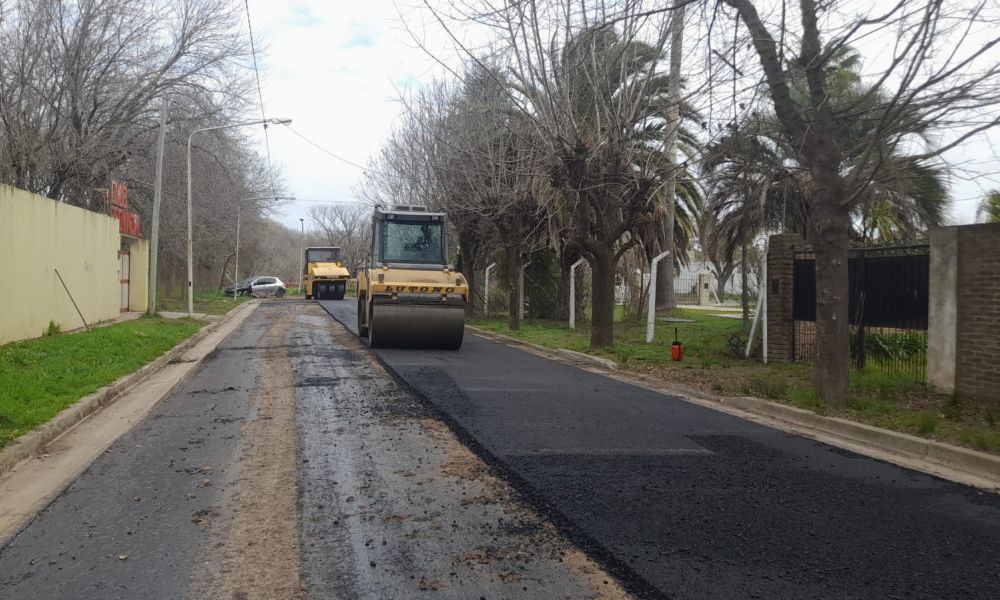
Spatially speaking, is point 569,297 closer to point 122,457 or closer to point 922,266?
point 922,266

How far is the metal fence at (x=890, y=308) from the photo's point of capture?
11.1 meters

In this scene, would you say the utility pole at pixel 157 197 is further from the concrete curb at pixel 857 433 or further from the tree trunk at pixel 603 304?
the concrete curb at pixel 857 433

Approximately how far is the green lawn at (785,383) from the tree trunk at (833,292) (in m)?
0.28

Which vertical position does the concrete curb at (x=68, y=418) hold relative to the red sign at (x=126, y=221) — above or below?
below

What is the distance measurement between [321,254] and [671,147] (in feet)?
114

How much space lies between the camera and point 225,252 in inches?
1981

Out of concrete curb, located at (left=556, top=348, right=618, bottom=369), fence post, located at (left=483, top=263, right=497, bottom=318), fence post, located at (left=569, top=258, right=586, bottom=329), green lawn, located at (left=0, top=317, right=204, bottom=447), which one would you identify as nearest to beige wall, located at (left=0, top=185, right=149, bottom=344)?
green lawn, located at (left=0, top=317, right=204, bottom=447)

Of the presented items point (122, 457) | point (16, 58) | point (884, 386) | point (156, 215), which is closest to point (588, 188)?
point (884, 386)

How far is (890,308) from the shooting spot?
460 inches

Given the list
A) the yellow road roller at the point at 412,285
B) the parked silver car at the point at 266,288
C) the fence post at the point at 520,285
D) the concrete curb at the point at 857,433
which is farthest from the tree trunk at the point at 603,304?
the parked silver car at the point at 266,288

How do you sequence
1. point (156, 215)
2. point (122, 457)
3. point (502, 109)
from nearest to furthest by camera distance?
point (122, 457), point (502, 109), point (156, 215)

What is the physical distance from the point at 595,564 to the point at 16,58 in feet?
74.2

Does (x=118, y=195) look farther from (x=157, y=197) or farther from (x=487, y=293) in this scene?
(x=487, y=293)

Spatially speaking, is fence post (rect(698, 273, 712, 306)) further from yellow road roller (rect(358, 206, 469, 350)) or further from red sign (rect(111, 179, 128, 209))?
red sign (rect(111, 179, 128, 209))
